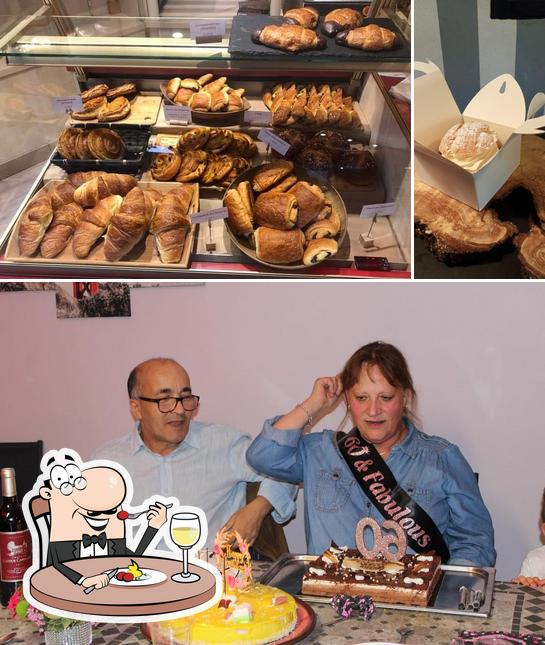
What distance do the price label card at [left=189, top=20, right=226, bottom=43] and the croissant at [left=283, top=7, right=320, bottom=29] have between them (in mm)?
205

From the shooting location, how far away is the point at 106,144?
312cm

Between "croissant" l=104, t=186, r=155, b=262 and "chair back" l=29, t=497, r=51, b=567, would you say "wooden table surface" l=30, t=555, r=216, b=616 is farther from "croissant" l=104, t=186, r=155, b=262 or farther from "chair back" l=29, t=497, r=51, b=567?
"croissant" l=104, t=186, r=155, b=262

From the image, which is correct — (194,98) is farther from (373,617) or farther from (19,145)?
(373,617)

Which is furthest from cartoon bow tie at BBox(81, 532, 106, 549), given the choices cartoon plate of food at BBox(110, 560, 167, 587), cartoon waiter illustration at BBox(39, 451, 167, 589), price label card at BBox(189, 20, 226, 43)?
price label card at BBox(189, 20, 226, 43)

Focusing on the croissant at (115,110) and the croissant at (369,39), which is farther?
the croissant at (115,110)

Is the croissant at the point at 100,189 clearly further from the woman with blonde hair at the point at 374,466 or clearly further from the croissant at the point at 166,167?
the woman with blonde hair at the point at 374,466

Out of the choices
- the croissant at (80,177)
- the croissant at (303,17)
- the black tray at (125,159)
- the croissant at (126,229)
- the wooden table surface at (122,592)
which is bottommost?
the wooden table surface at (122,592)

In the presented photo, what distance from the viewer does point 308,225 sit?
3.02 m

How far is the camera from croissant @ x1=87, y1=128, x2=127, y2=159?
10.2 ft

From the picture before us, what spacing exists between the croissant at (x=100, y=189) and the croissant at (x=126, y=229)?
0.08 meters

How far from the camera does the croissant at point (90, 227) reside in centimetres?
296

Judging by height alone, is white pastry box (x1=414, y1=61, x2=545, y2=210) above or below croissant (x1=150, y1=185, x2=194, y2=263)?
above

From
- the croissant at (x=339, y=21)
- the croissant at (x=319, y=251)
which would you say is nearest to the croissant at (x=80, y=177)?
the croissant at (x=319, y=251)

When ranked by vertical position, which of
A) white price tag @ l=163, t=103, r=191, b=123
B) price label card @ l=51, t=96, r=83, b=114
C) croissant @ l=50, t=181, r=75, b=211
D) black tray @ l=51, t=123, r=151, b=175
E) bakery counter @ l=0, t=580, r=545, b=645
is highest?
price label card @ l=51, t=96, r=83, b=114
